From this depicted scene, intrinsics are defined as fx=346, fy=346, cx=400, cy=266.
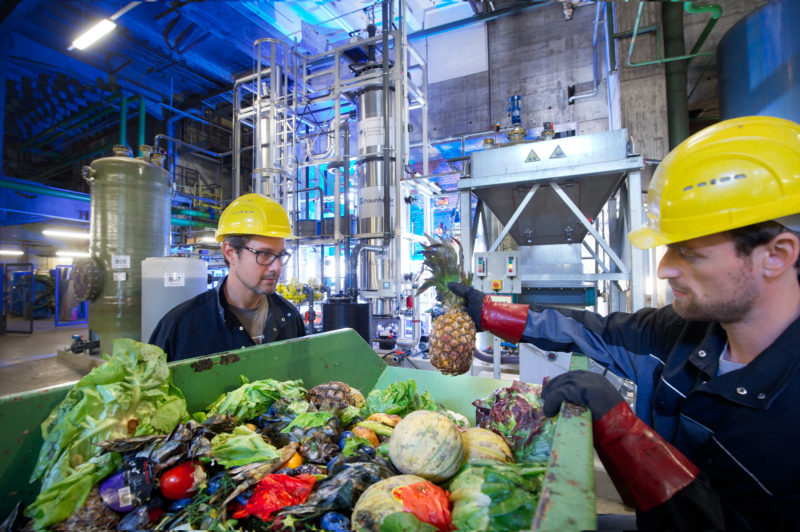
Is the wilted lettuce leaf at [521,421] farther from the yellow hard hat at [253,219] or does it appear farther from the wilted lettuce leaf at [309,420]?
the yellow hard hat at [253,219]

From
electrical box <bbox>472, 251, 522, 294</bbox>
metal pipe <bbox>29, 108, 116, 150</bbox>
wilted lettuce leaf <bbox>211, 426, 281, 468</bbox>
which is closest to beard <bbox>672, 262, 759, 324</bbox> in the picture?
wilted lettuce leaf <bbox>211, 426, 281, 468</bbox>

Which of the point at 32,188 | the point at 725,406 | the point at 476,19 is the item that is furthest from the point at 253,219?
the point at 32,188

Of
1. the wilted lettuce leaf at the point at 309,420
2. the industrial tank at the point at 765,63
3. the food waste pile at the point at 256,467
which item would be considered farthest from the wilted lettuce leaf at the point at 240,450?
the industrial tank at the point at 765,63

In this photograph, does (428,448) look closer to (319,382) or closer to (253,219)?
(319,382)

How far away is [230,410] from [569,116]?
7514 mm

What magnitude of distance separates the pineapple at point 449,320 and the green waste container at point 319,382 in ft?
0.92

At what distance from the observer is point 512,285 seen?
371 centimetres

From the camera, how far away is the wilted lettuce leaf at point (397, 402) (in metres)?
1.57

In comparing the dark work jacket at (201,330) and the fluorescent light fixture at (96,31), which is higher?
the fluorescent light fixture at (96,31)

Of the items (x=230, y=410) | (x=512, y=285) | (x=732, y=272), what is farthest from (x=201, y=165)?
(x=732, y=272)

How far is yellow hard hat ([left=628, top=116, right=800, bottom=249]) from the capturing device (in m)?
1.04

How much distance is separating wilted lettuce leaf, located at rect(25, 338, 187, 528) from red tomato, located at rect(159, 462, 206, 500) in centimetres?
17

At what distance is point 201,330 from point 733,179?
2.70 m

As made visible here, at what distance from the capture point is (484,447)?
1166 mm
